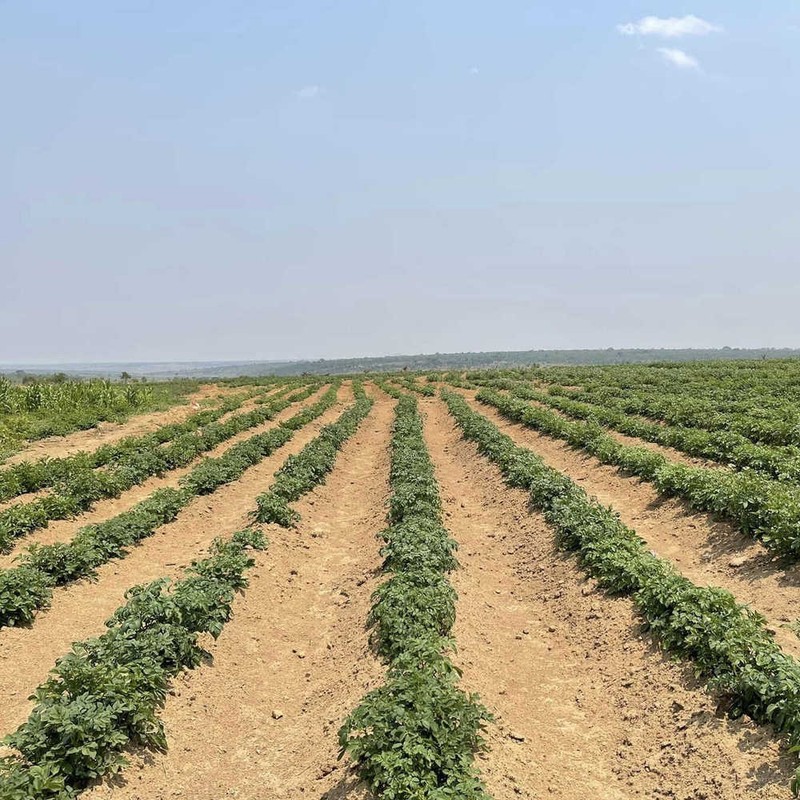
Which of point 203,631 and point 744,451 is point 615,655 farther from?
point 744,451

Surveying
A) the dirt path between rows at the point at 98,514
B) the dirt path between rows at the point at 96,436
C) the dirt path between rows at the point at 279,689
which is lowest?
the dirt path between rows at the point at 279,689

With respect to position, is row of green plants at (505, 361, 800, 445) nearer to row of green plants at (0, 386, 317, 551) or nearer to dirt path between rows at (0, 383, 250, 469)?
row of green plants at (0, 386, 317, 551)

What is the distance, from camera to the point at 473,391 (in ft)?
153

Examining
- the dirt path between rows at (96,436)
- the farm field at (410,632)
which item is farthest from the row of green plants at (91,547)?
the dirt path between rows at (96,436)

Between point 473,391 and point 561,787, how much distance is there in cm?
4159

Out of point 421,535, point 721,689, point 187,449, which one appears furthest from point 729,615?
point 187,449

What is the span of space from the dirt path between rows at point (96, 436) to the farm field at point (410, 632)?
5.18 metres

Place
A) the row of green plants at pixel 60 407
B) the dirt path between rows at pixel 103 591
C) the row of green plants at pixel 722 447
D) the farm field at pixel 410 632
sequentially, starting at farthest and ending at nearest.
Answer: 1. the row of green plants at pixel 60 407
2. the row of green plants at pixel 722 447
3. the dirt path between rows at pixel 103 591
4. the farm field at pixel 410 632

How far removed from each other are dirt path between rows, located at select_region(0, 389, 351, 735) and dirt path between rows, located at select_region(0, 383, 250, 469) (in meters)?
8.13

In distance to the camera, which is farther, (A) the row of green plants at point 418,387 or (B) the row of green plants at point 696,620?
(A) the row of green plants at point 418,387

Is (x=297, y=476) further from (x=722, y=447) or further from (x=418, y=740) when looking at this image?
(x=722, y=447)

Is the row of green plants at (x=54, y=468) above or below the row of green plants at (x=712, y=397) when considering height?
below

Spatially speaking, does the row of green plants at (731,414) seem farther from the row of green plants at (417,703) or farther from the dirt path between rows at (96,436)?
the dirt path between rows at (96,436)

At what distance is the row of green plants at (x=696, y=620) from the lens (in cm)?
530
